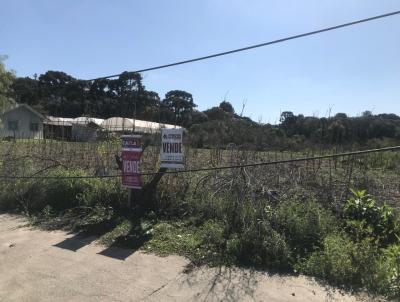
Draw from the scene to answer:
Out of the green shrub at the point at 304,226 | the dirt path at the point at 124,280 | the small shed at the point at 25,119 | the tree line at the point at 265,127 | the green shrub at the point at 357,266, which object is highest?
the small shed at the point at 25,119

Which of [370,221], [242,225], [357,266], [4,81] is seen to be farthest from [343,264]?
[4,81]

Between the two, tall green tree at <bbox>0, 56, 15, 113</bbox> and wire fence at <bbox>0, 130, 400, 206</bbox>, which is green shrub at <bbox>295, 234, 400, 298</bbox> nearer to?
wire fence at <bbox>0, 130, 400, 206</bbox>

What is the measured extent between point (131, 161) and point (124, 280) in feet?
9.33

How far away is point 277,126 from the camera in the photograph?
9188mm

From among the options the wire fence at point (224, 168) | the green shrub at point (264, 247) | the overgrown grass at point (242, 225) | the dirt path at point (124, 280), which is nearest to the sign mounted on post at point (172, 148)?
the wire fence at point (224, 168)

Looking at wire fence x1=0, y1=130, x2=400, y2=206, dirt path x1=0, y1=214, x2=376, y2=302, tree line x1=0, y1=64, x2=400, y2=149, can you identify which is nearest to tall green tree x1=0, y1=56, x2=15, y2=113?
wire fence x1=0, y1=130, x2=400, y2=206

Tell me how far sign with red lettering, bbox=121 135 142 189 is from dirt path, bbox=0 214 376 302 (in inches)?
60.2

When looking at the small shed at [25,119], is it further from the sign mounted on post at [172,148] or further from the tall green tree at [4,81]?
the sign mounted on post at [172,148]

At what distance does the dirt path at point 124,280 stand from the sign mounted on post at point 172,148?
1.76m

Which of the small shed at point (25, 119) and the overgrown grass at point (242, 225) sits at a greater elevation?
the small shed at point (25, 119)

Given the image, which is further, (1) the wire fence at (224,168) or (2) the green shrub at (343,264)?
(1) the wire fence at (224,168)

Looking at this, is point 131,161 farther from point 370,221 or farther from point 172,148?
point 370,221

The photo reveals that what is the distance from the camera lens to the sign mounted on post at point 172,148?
22.8 ft

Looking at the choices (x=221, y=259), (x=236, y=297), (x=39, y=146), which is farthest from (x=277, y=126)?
(x=39, y=146)
